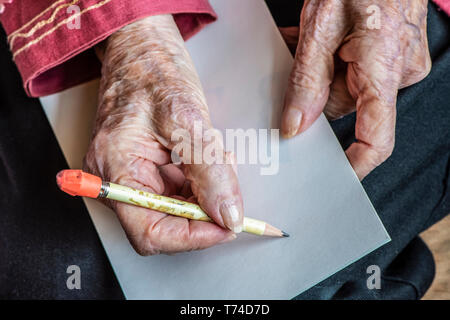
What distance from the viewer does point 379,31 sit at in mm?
583

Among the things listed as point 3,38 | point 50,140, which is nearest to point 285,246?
point 50,140

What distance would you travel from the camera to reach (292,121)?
2.00 ft

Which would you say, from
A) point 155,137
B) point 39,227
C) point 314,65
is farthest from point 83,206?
point 314,65

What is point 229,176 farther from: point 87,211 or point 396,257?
point 396,257

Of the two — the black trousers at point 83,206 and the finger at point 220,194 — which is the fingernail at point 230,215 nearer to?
the finger at point 220,194

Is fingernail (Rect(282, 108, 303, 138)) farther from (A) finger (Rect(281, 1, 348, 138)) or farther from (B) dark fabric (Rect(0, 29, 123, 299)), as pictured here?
(B) dark fabric (Rect(0, 29, 123, 299))

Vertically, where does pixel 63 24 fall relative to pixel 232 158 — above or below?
above

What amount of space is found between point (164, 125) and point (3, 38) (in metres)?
0.44

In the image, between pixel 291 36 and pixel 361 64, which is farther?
pixel 291 36

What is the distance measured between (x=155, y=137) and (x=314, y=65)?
0.83 feet

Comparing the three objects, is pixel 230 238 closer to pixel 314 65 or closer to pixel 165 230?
pixel 165 230

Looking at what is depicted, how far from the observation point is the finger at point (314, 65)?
61cm

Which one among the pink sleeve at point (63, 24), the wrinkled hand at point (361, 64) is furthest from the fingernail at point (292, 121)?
the pink sleeve at point (63, 24)

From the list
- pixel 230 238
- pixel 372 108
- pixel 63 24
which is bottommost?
pixel 230 238
